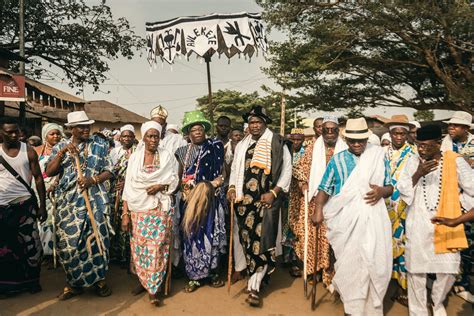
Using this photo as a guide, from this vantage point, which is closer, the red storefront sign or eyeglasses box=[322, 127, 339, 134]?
eyeglasses box=[322, 127, 339, 134]

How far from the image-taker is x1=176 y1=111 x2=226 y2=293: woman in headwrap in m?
4.37

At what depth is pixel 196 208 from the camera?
432 centimetres

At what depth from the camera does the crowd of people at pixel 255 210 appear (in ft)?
11.1

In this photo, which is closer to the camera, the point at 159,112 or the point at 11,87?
the point at 159,112

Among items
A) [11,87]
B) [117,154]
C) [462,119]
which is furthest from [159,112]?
[11,87]

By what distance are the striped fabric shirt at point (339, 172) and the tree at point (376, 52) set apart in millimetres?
8872

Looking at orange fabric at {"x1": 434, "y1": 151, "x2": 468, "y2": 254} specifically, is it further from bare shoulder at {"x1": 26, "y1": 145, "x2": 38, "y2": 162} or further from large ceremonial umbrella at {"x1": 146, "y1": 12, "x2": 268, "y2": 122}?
large ceremonial umbrella at {"x1": 146, "y1": 12, "x2": 268, "y2": 122}

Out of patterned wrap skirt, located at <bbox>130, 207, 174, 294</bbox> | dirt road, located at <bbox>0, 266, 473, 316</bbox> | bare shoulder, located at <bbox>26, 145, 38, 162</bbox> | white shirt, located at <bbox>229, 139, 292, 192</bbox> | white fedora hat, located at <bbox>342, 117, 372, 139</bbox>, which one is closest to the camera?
white fedora hat, located at <bbox>342, 117, 372, 139</bbox>

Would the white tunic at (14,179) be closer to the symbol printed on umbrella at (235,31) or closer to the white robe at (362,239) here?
the white robe at (362,239)

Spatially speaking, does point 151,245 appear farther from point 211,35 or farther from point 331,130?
point 211,35

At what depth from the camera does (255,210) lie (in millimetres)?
4273

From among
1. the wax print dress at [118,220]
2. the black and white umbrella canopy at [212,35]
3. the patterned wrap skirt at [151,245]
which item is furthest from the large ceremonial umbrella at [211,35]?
the patterned wrap skirt at [151,245]

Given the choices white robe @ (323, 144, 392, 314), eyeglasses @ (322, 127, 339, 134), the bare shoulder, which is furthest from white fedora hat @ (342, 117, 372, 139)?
the bare shoulder

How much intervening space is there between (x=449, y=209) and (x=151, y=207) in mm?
2962
